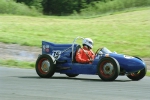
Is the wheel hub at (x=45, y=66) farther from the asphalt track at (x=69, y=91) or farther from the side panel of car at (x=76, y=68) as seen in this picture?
the asphalt track at (x=69, y=91)

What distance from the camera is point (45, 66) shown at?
14.6 m

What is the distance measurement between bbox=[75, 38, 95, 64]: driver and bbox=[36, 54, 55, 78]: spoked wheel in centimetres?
84

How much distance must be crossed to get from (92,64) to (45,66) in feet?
5.53

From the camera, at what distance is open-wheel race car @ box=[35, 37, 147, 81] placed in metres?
13.1

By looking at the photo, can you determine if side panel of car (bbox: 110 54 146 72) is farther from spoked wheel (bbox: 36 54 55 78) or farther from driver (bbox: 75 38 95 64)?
spoked wheel (bbox: 36 54 55 78)

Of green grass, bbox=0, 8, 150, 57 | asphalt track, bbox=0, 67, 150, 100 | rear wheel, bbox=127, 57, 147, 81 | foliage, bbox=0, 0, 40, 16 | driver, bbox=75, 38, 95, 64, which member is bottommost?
asphalt track, bbox=0, 67, 150, 100

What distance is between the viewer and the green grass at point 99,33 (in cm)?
2998

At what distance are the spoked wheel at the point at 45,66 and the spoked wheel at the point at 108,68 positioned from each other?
69.6 inches

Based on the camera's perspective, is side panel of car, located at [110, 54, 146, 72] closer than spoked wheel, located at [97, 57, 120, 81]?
No

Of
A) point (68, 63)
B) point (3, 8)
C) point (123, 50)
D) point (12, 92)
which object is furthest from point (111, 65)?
point (3, 8)

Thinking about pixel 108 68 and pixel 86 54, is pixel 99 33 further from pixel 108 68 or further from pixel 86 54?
pixel 108 68

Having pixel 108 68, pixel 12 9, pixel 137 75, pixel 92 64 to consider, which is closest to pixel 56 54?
pixel 92 64

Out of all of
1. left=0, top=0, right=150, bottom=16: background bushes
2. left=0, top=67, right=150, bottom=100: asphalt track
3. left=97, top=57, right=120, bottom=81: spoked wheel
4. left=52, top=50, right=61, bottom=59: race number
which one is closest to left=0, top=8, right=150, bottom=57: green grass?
left=52, top=50, right=61, bottom=59: race number

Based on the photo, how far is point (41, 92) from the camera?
1020 cm
